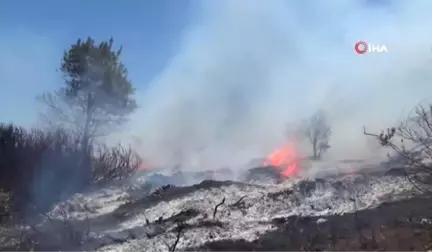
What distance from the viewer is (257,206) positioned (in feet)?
45.6

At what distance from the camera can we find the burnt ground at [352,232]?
9.17 metres

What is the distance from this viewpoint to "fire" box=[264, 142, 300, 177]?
870 inches

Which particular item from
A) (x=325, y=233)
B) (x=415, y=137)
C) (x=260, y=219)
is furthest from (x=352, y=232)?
(x=415, y=137)

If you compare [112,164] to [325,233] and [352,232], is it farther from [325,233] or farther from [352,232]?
[352,232]

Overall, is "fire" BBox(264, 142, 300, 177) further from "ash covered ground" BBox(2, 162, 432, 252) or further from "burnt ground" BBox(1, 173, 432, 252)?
"burnt ground" BBox(1, 173, 432, 252)

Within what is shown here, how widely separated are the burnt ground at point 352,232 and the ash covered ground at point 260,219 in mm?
23

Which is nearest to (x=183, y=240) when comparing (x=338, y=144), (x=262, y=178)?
(x=262, y=178)

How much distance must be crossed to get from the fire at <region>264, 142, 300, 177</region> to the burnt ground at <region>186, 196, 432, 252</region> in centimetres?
914

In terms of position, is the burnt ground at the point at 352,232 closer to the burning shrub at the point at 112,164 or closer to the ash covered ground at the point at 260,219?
the ash covered ground at the point at 260,219

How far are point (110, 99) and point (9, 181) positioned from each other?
906cm

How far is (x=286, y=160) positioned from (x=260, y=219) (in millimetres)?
13991

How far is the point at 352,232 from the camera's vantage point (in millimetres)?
10328

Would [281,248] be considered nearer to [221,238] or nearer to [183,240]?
[221,238]

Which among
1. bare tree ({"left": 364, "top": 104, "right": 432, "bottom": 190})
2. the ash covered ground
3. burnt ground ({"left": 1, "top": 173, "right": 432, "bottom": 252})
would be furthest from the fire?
bare tree ({"left": 364, "top": 104, "right": 432, "bottom": 190})
